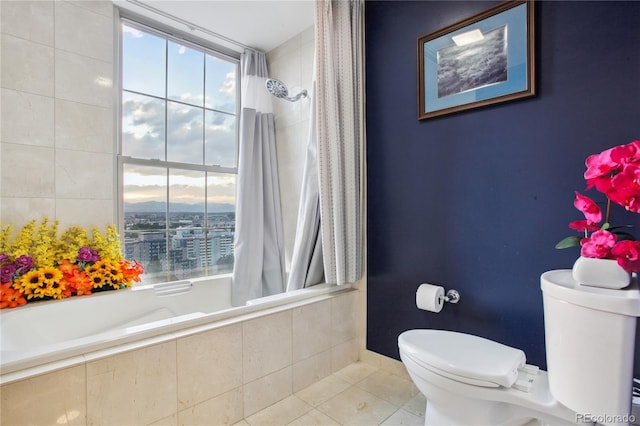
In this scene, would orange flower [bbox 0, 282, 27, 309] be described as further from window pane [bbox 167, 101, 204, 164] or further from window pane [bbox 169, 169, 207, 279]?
window pane [bbox 167, 101, 204, 164]

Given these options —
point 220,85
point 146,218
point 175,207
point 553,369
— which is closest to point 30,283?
point 146,218

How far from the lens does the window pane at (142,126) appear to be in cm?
222

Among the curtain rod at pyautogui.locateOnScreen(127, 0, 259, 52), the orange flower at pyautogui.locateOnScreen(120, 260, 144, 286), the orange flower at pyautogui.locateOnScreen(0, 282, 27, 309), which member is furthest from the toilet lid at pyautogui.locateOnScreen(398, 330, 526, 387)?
the curtain rod at pyautogui.locateOnScreen(127, 0, 259, 52)

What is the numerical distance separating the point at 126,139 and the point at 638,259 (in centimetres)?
278

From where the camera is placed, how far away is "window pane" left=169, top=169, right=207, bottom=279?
2.43 m

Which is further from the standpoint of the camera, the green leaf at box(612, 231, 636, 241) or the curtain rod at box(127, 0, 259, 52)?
the curtain rod at box(127, 0, 259, 52)

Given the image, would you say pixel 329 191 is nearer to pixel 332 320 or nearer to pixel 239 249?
pixel 332 320

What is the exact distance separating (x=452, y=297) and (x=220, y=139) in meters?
2.21

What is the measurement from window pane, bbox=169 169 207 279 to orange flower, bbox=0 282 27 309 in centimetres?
91

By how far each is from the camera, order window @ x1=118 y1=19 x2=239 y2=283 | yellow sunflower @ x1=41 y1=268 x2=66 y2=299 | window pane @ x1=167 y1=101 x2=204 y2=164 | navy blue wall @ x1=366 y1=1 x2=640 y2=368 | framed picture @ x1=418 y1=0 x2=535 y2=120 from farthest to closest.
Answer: window pane @ x1=167 y1=101 x2=204 y2=164, window @ x1=118 y1=19 x2=239 y2=283, yellow sunflower @ x1=41 y1=268 x2=66 y2=299, framed picture @ x1=418 y1=0 x2=535 y2=120, navy blue wall @ x1=366 y1=1 x2=640 y2=368

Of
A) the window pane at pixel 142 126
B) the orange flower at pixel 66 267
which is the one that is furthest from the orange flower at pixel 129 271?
the window pane at pixel 142 126

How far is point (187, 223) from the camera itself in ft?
8.17

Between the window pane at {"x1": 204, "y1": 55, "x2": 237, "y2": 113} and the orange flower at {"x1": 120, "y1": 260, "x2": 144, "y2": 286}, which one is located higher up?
the window pane at {"x1": 204, "y1": 55, "x2": 237, "y2": 113}

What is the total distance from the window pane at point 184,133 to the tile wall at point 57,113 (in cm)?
41
